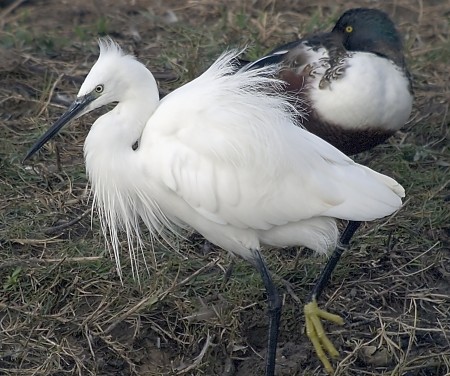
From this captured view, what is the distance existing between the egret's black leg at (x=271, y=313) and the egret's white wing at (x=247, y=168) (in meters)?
0.15

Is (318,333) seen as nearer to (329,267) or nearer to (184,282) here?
(329,267)

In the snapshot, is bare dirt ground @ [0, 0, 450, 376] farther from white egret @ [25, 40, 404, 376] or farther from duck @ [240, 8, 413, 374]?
duck @ [240, 8, 413, 374]

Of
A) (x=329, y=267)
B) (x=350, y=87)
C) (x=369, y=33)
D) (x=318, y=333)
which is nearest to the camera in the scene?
(x=318, y=333)

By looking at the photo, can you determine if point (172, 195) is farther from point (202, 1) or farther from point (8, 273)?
point (202, 1)

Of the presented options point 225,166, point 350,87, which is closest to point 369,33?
point 350,87

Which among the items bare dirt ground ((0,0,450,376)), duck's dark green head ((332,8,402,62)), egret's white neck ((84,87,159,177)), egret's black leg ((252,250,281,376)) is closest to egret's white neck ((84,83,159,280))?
egret's white neck ((84,87,159,177))

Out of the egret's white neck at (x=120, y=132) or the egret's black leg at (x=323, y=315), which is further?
the egret's black leg at (x=323, y=315)

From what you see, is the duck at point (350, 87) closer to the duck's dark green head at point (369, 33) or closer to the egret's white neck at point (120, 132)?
the duck's dark green head at point (369, 33)

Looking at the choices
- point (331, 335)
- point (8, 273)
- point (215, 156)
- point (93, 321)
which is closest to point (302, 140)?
point (215, 156)

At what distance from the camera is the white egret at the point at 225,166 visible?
11.2 feet

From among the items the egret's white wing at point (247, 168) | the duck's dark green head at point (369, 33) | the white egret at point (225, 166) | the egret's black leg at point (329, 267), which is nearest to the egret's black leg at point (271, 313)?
the white egret at point (225, 166)

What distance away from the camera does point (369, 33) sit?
4402 mm

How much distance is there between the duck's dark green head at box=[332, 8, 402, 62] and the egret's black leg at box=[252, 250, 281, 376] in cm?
124

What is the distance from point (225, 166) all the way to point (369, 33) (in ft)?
4.26
